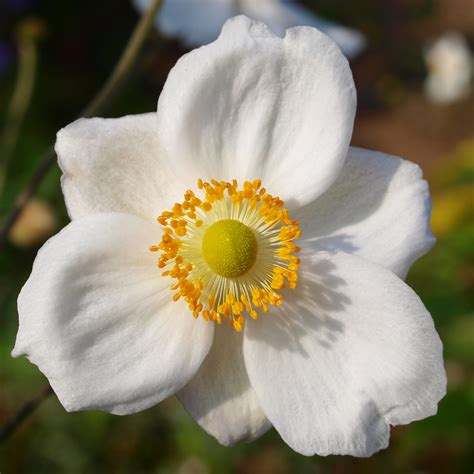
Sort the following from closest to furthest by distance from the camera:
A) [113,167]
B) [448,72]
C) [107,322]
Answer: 1. [107,322]
2. [113,167]
3. [448,72]

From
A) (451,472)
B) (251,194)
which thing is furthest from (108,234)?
(451,472)

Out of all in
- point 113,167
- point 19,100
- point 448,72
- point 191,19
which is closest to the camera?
point 113,167

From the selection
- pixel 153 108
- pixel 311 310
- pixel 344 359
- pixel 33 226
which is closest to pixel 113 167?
pixel 311 310

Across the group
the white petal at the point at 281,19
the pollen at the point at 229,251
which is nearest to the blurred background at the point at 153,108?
the white petal at the point at 281,19

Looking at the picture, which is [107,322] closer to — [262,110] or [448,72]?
[262,110]

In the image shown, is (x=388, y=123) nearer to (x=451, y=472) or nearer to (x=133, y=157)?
(x=451, y=472)
